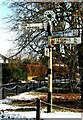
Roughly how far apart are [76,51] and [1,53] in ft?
2.88

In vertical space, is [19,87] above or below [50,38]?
below

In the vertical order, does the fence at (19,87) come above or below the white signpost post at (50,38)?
below

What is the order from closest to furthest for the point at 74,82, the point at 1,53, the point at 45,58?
the point at 1,53
the point at 45,58
the point at 74,82

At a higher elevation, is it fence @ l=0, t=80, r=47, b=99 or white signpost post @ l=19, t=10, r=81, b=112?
white signpost post @ l=19, t=10, r=81, b=112

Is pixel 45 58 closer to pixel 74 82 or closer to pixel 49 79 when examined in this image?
pixel 49 79

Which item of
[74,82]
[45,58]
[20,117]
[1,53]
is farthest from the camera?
[74,82]

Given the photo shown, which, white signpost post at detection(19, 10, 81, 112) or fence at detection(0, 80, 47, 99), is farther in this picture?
fence at detection(0, 80, 47, 99)

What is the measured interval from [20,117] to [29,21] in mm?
1127

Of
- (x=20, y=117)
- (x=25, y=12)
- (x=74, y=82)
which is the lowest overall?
(x=20, y=117)

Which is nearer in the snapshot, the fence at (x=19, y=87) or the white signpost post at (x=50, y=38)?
the white signpost post at (x=50, y=38)

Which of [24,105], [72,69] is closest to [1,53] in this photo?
[24,105]

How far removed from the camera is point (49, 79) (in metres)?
3.08

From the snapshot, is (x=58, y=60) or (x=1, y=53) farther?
(x=58, y=60)

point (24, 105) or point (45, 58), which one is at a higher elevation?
point (45, 58)
